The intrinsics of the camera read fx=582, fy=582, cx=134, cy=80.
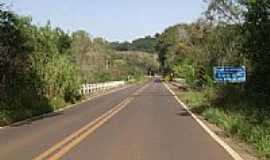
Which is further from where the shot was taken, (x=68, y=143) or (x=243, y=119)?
(x=243, y=119)

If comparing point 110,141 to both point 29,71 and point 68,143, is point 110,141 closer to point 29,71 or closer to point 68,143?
point 68,143

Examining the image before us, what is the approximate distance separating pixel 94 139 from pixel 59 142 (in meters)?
1.19

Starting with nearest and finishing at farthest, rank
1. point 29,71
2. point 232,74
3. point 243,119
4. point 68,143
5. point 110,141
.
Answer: point 68,143 → point 110,141 → point 243,119 → point 232,74 → point 29,71

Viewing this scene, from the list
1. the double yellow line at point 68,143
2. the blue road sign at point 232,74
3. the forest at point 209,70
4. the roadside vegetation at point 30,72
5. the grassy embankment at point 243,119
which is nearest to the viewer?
the double yellow line at point 68,143

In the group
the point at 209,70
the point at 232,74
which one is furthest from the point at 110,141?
the point at 209,70

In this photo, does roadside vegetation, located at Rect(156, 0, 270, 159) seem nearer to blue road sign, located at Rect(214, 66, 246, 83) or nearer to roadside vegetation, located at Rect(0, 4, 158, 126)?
blue road sign, located at Rect(214, 66, 246, 83)

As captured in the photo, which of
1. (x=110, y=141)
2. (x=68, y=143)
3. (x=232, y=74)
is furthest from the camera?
(x=232, y=74)

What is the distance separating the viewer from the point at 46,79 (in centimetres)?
3569

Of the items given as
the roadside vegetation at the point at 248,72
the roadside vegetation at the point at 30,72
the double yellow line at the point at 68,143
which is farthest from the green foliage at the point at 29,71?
the roadside vegetation at the point at 248,72

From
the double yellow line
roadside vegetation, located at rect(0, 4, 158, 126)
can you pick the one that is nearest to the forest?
roadside vegetation, located at rect(0, 4, 158, 126)

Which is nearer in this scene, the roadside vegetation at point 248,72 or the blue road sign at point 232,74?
the roadside vegetation at point 248,72

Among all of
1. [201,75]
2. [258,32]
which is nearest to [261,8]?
[258,32]

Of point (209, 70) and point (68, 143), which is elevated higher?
point (209, 70)

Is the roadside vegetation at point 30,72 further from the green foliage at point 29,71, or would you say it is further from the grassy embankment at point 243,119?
the grassy embankment at point 243,119
